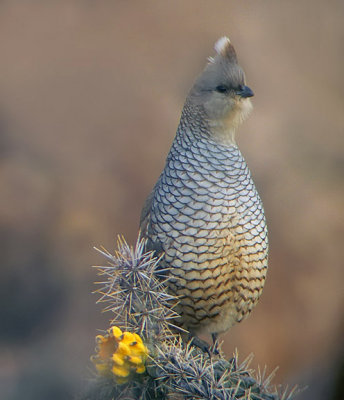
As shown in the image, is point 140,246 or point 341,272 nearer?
point 140,246

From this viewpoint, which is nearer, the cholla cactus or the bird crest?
the cholla cactus

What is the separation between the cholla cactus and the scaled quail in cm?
30

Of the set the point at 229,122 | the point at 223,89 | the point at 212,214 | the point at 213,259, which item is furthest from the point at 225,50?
the point at 213,259

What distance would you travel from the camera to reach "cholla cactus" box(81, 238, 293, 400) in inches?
71.0

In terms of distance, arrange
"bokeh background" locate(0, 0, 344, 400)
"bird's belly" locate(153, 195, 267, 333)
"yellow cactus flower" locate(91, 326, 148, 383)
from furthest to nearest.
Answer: "bokeh background" locate(0, 0, 344, 400)
"bird's belly" locate(153, 195, 267, 333)
"yellow cactus flower" locate(91, 326, 148, 383)

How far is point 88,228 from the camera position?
13.1 feet

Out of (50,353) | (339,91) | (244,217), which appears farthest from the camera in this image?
(339,91)

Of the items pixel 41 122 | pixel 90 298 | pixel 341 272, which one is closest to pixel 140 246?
pixel 90 298

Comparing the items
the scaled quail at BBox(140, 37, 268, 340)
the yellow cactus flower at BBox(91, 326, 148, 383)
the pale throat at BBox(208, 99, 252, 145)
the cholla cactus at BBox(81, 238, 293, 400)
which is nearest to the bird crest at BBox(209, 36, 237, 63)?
the scaled quail at BBox(140, 37, 268, 340)

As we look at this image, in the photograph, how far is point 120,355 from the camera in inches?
70.4

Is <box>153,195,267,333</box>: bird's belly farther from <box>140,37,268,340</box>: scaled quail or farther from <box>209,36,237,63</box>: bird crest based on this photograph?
<box>209,36,237,63</box>: bird crest

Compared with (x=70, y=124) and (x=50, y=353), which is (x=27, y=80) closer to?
(x=70, y=124)

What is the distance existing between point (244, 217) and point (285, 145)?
6.70 feet

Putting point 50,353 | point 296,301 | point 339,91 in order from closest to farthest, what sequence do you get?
point 50,353
point 296,301
point 339,91
